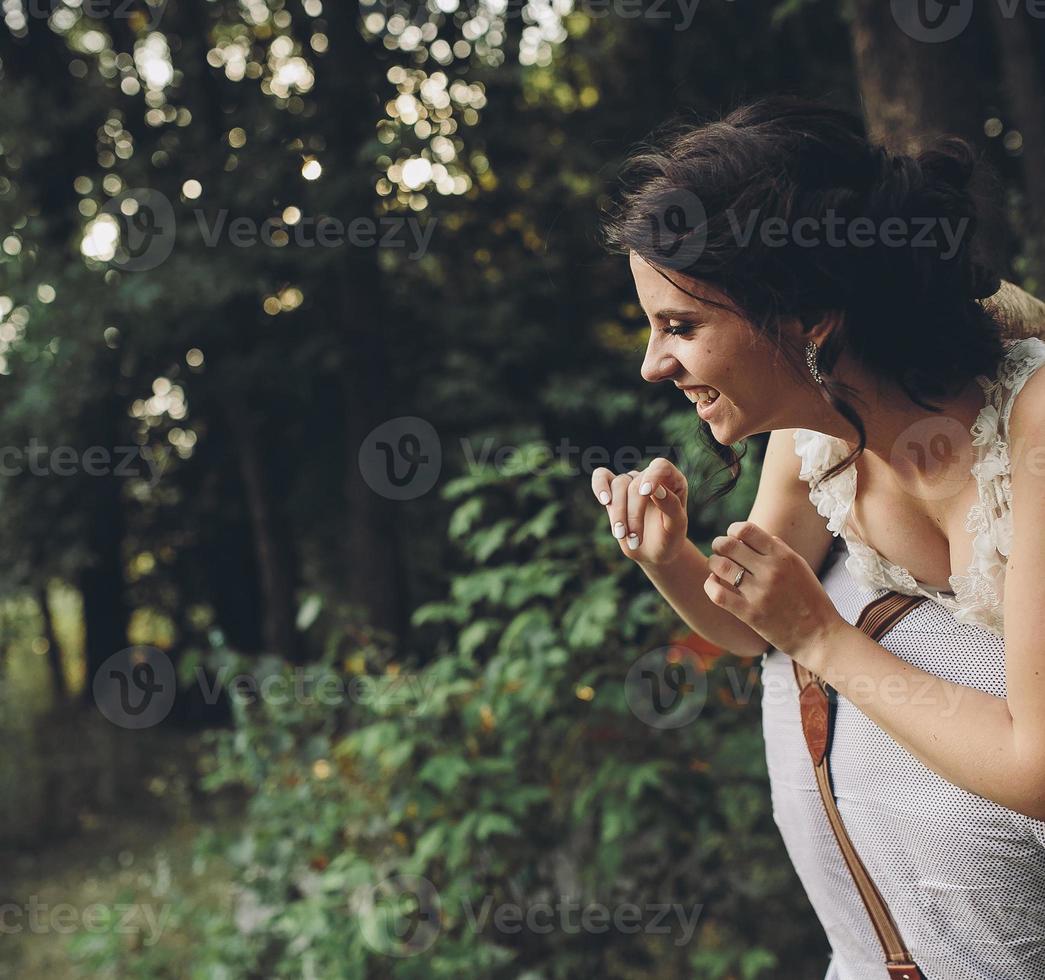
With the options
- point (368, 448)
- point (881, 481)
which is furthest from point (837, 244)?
point (368, 448)

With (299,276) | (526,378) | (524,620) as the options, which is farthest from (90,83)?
(524,620)

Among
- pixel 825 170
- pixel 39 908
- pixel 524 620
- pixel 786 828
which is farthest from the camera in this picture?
pixel 39 908

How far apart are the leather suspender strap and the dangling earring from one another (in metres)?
0.35

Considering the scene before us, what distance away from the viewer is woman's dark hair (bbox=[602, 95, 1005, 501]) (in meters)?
1.47

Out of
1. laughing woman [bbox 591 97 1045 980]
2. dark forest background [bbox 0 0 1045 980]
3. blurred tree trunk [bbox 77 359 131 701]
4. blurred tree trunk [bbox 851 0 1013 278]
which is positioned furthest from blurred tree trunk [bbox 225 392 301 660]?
laughing woman [bbox 591 97 1045 980]

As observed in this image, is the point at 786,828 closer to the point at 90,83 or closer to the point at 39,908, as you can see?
the point at 39,908

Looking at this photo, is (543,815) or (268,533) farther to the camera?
(268,533)

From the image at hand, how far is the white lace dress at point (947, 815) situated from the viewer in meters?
1.37

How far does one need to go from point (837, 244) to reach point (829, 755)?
2.54 ft

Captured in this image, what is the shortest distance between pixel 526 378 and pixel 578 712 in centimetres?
430

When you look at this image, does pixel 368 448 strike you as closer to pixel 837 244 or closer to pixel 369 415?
pixel 369 415

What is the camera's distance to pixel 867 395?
1.55 metres

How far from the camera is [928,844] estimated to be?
142cm

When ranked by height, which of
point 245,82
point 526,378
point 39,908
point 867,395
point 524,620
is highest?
point 245,82
